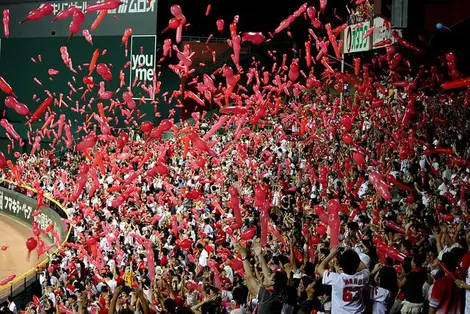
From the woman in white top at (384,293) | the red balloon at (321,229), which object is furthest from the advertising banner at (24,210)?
the woman in white top at (384,293)

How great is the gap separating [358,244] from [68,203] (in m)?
11.2

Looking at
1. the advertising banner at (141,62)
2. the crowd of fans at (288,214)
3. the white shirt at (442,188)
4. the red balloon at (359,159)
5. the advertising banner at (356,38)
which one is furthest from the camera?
the advertising banner at (141,62)

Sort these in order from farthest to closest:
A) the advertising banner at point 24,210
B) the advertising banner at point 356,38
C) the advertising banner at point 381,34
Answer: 1. the advertising banner at point 24,210
2. the advertising banner at point 356,38
3. the advertising banner at point 381,34

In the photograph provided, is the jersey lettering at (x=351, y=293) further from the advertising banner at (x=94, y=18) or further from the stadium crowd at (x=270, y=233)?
the advertising banner at (x=94, y=18)

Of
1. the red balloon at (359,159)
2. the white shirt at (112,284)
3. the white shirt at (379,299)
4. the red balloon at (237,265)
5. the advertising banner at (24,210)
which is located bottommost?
Answer: the advertising banner at (24,210)

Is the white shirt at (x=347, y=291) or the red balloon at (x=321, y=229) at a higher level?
the white shirt at (x=347, y=291)

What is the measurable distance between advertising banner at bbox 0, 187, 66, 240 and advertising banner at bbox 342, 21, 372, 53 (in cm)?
805

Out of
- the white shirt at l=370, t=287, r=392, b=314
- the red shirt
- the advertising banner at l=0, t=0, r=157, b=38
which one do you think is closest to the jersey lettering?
the white shirt at l=370, t=287, r=392, b=314

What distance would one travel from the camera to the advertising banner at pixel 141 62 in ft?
70.9

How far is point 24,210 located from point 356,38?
11.0 m

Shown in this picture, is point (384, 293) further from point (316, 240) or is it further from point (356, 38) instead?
point (356, 38)

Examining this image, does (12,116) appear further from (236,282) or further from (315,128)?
(236,282)

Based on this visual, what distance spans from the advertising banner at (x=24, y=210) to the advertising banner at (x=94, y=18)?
659 centimetres

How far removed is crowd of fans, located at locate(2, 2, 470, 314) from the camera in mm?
4727
